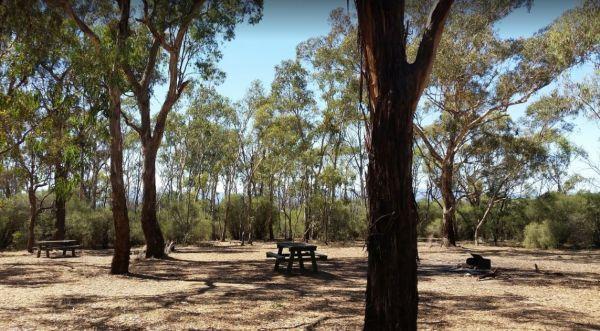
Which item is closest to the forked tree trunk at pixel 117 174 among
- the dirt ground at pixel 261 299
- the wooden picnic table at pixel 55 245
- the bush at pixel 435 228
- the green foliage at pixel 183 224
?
the dirt ground at pixel 261 299

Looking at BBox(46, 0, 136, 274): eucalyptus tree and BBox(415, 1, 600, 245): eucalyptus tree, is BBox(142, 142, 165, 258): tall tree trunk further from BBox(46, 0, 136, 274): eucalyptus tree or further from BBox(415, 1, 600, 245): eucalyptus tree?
BBox(415, 1, 600, 245): eucalyptus tree

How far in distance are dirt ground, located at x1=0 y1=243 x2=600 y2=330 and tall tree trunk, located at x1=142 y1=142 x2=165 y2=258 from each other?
1839mm

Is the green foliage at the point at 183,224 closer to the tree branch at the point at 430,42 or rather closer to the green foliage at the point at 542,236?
the green foliage at the point at 542,236

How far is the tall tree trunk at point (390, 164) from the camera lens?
3.69 meters

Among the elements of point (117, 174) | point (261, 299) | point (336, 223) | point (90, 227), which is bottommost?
point (261, 299)

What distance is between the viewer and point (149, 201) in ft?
43.4

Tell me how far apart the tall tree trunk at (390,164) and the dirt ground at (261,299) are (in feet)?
5.59

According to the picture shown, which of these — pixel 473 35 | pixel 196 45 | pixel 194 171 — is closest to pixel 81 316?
pixel 196 45

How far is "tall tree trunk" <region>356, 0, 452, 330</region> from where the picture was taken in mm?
3689

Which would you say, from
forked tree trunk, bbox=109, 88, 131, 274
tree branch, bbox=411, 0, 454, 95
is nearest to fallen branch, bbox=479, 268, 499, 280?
tree branch, bbox=411, 0, 454, 95

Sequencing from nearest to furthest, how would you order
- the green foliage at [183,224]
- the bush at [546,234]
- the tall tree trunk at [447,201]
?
the tall tree trunk at [447,201] → the bush at [546,234] → the green foliage at [183,224]

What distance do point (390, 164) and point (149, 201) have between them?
10776 millimetres

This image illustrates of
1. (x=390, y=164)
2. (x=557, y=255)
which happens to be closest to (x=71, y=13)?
(x=390, y=164)

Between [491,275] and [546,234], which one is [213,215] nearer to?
[546,234]
